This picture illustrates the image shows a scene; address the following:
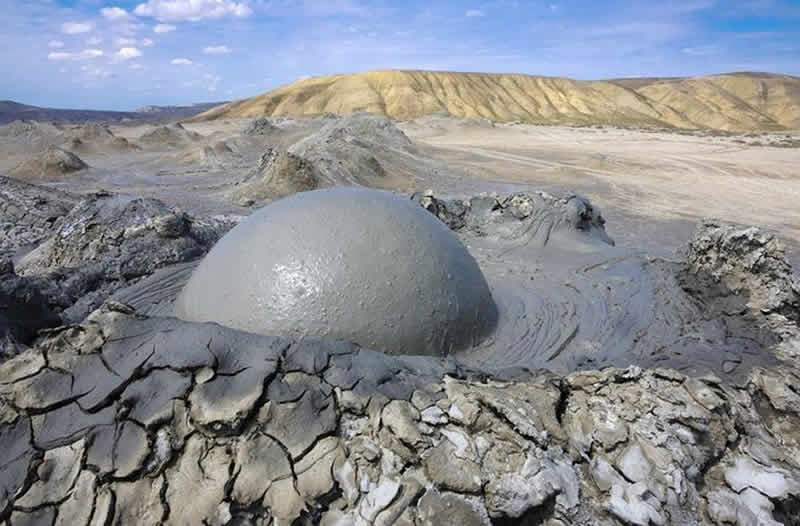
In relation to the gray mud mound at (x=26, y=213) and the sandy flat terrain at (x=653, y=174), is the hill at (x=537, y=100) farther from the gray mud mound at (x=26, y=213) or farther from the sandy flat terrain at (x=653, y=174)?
the gray mud mound at (x=26, y=213)

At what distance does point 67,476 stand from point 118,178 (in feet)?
51.3

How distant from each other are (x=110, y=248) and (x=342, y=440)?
3473 millimetres

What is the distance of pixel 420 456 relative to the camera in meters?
2.05

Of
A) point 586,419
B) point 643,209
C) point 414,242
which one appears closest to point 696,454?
point 586,419

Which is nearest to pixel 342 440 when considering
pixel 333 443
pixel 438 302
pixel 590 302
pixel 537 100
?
pixel 333 443

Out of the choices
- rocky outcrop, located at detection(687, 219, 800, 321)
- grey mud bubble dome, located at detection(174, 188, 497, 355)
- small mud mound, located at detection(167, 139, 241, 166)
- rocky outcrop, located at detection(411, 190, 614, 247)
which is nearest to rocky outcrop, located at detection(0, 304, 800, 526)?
grey mud bubble dome, located at detection(174, 188, 497, 355)

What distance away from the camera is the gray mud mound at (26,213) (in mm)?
7094

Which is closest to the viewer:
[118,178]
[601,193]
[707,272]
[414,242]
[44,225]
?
[414,242]

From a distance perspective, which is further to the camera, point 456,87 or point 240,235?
point 456,87

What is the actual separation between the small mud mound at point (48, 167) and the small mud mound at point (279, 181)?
6.27 metres

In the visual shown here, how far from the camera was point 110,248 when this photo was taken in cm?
460

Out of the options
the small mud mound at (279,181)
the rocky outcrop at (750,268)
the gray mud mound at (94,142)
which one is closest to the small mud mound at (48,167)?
the gray mud mound at (94,142)

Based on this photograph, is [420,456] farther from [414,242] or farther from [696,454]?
→ [414,242]

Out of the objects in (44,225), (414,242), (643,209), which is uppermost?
(414,242)
